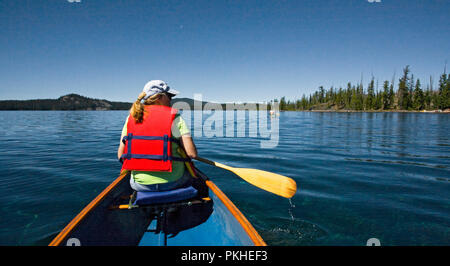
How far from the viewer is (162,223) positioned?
3367 mm

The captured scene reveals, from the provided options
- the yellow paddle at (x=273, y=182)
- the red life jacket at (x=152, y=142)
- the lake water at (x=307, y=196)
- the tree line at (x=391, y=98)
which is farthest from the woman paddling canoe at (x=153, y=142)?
the tree line at (x=391, y=98)

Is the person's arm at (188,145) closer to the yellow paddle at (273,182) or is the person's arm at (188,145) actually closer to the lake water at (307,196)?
the yellow paddle at (273,182)

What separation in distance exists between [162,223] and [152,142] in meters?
1.32

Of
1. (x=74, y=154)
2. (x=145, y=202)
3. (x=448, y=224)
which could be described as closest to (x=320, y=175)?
(x=448, y=224)

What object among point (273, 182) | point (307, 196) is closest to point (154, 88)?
point (273, 182)

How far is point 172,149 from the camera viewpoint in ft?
10.4

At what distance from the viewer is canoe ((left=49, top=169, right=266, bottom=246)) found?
293cm

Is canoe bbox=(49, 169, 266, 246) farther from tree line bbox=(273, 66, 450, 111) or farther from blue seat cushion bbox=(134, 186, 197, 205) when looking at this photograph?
tree line bbox=(273, 66, 450, 111)

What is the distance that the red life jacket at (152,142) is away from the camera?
307cm

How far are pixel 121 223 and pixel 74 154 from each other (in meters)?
9.49

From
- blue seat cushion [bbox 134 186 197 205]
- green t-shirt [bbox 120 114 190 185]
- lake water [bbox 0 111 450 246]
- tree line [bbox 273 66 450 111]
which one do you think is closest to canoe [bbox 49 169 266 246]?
blue seat cushion [bbox 134 186 197 205]

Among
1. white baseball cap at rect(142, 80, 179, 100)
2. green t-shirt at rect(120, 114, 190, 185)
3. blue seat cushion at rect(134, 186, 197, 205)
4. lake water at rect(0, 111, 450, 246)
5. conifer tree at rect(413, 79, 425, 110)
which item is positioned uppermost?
conifer tree at rect(413, 79, 425, 110)

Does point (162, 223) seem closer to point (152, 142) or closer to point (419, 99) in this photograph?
point (152, 142)

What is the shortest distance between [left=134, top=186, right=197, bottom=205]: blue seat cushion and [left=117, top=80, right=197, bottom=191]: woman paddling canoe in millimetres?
118
